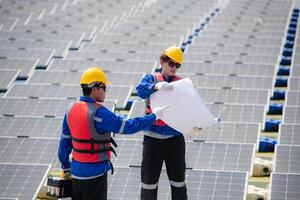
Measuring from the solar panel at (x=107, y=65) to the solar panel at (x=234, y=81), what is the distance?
5.40 ft

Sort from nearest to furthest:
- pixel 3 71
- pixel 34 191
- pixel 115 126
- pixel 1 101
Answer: pixel 115 126
pixel 34 191
pixel 1 101
pixel 3 71

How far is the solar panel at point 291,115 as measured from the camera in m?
15.0

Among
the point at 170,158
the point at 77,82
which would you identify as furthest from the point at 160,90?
the point at 77,82

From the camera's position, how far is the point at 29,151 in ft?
43.9

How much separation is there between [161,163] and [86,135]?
1.51 metres

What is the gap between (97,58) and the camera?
2116 cm

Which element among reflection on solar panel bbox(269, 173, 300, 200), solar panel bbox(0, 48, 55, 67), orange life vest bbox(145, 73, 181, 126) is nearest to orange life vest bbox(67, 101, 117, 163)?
orange life vest bbox(145, 73, 181, 126)

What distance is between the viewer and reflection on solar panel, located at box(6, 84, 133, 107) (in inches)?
673

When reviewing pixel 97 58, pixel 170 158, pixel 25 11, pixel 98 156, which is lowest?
pixel 25 11

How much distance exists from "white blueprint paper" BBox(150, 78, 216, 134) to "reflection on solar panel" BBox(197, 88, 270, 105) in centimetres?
615

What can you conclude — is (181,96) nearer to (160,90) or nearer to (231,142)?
(160,90)

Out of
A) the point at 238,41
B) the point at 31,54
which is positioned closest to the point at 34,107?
the point at 31,54

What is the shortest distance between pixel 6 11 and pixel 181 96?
70.8ft

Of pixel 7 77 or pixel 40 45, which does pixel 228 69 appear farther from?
pixel 40 45
